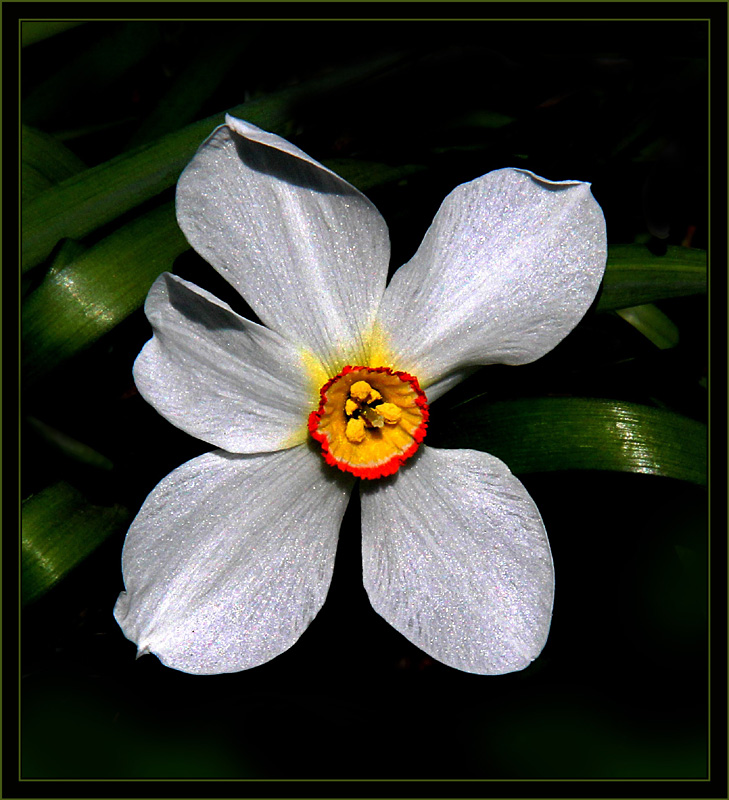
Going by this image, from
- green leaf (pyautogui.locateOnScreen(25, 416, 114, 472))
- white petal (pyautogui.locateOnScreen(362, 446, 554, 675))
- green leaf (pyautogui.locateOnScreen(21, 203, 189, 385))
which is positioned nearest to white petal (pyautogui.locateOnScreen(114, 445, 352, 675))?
white petal (pyautogui.locateOnScreen(362, 446, 554, 675))

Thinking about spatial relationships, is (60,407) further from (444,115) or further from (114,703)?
(444,115)

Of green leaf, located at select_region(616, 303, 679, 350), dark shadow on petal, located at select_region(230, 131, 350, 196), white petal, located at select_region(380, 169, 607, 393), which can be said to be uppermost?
dark shadow on petal, located at select_region(230, 131, 350, 196)

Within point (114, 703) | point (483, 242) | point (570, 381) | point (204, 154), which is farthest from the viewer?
point (570, 381)

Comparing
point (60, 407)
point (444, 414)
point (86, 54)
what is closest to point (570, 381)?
point (444, 414)

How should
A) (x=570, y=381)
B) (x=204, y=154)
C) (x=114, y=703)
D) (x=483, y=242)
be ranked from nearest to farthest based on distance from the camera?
(x=204, y=154) < (x=483, y=242) < (x=114, y=703) < (x=570, y=381)

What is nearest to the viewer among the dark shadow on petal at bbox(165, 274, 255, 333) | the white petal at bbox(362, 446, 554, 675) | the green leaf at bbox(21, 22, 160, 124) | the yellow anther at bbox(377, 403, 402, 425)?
the dark shadow on petal at bbox(165, 274, 255, 333)

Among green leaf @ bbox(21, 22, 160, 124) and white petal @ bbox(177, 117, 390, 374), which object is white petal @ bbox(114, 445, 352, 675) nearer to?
white petal @ bbox(177, 117, 390, 374)

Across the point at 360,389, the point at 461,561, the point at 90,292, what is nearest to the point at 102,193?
the point at 90,292
